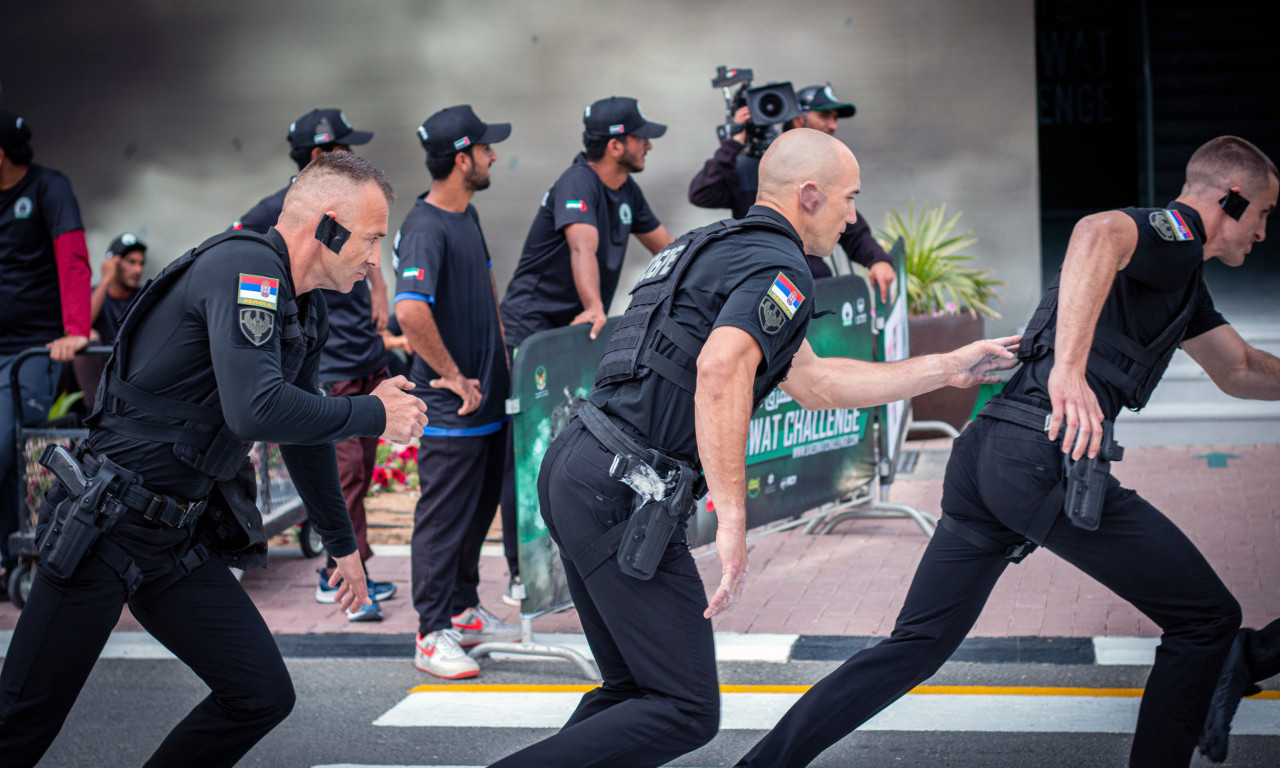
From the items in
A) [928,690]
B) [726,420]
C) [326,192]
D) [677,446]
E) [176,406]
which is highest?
[326,192]

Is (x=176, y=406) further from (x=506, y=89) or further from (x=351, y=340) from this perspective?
(x=506, y=89)

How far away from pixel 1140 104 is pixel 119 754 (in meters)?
9.16

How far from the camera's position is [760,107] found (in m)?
6.97

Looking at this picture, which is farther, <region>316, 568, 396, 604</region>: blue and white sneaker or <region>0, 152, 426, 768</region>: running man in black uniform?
<region>316, 568, 396, 604</region>: blue and white sneaker

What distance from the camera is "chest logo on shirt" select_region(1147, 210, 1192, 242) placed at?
355 centimetres

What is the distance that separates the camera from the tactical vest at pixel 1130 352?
144 inches

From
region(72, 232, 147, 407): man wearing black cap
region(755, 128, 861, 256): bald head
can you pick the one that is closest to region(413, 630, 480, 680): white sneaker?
region(755, 128, 861, 256): bald head

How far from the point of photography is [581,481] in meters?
3.23

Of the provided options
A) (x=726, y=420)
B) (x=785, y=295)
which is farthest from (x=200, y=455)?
(x=785, y=295)

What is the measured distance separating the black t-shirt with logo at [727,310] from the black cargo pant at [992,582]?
0.79 metres

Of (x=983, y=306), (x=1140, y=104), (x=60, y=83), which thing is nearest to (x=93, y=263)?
(x=60, y=83)

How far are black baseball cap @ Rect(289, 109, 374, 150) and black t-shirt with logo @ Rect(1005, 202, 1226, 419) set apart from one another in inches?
151

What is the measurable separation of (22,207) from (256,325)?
4079mm

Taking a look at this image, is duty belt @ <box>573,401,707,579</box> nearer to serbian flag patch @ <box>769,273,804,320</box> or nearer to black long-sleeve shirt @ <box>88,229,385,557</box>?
serbian flag patch @ <box>769,273,804,320</box>
